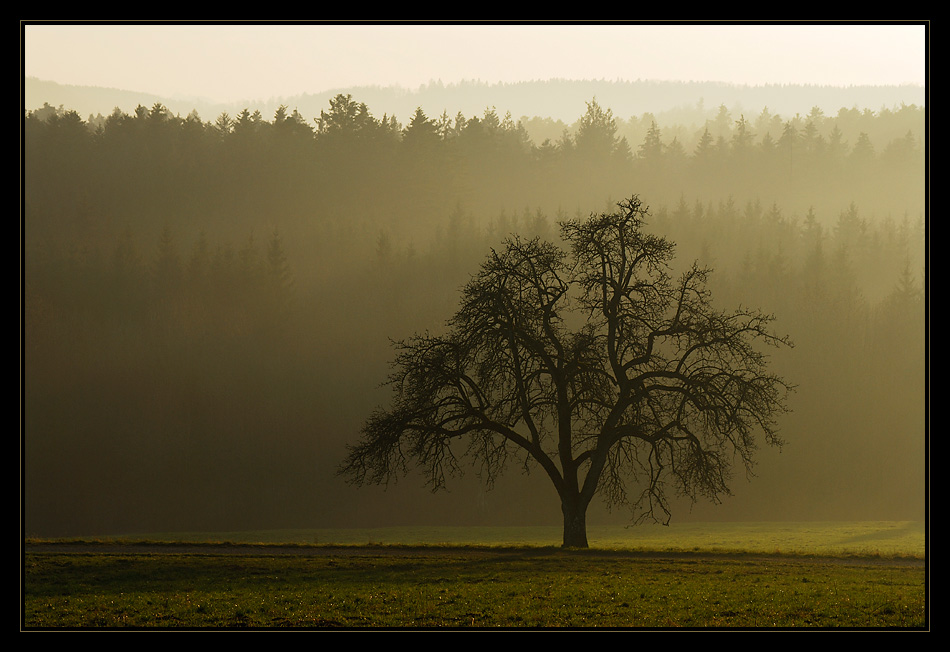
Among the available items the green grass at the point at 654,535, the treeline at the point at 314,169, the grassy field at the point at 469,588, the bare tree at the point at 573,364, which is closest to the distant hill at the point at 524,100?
the treeline at the point at 314,169

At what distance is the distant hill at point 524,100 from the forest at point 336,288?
7208mm

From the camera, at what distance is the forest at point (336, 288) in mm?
62781

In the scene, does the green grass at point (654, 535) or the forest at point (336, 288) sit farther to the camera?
the forest at point (336, 288)

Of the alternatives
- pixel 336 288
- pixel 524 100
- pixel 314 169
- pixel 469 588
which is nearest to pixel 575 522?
pixel 469 588

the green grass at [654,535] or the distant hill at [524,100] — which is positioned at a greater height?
the distant hill at [524,100]

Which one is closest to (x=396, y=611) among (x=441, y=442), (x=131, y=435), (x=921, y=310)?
(x=441, y=442)

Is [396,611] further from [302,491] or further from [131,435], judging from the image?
[131,435]

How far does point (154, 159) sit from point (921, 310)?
317 feet

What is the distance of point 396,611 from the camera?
1734 centimetres

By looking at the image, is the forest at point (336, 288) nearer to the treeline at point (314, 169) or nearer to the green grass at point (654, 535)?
the treeline at point (314, 169)

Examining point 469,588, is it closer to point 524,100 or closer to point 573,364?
point 573,364

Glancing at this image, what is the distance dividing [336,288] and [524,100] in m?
80.1

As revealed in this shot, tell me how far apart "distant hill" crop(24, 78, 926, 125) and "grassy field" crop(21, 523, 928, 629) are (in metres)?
90.4

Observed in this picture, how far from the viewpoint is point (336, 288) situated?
96062mm
